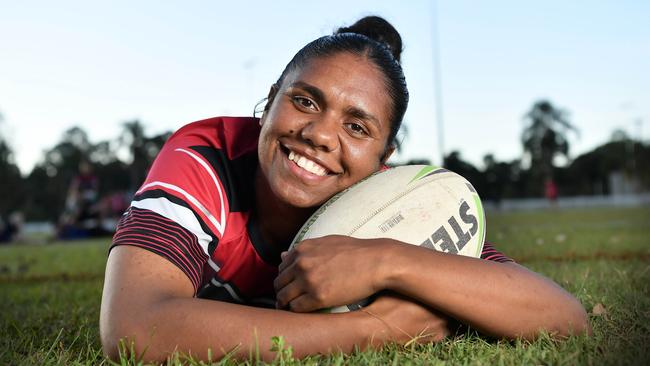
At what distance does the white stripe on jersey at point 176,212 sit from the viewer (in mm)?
2287

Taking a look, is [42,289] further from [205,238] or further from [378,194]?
[378,194]

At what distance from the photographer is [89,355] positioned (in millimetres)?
2373

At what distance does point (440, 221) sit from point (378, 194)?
267mm

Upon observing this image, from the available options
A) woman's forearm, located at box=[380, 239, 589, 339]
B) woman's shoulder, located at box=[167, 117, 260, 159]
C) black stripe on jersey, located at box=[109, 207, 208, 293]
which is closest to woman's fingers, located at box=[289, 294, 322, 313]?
woman's forearm, located at box=[380, 239, 589, 339]

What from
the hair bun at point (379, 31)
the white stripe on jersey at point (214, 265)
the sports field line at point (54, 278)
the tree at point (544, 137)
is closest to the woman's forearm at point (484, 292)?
the white stripe on jersey at point (214, 265)

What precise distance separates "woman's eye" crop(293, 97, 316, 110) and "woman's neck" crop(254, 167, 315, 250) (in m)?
Answer: 0.39

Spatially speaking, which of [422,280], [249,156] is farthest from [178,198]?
[422,280]

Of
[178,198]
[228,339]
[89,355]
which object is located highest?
[178,198]

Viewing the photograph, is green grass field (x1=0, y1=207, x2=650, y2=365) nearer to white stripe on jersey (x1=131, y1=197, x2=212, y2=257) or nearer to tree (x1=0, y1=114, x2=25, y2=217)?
white stripe on jersey (x1=131, y1=197, x2=212, y2=257)

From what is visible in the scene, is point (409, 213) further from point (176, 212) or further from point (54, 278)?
point (54, 278)

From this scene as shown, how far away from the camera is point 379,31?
3379 millimetres

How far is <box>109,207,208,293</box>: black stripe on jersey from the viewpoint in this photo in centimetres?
217

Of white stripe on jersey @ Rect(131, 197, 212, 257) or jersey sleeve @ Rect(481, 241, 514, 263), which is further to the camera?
jersey sleeve @ Rect(481, 241, 514, 263)

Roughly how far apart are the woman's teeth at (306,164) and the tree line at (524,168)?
51.3 meters
